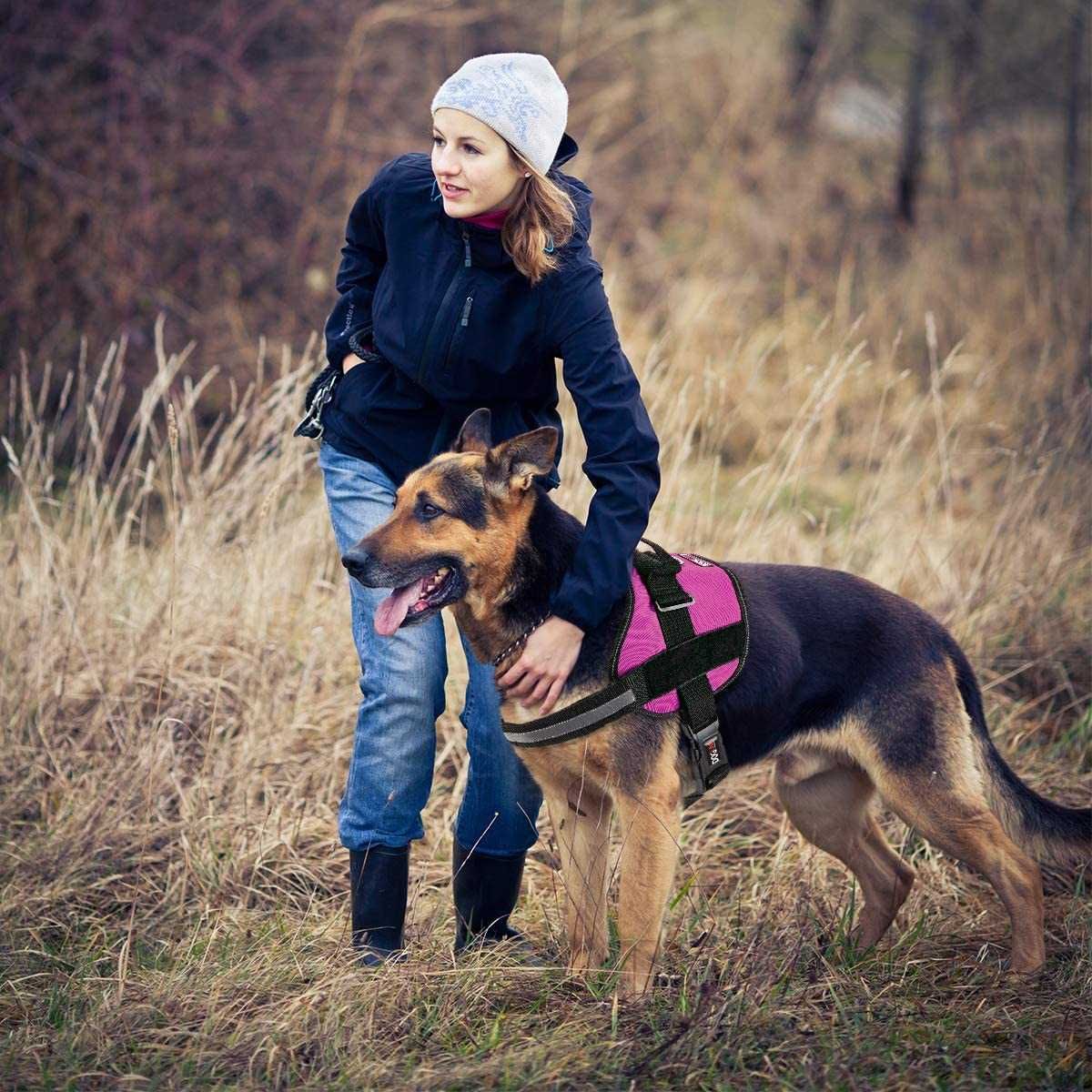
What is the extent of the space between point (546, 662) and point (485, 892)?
36.0 inches

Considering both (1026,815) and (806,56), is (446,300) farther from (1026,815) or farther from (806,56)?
(806,56)

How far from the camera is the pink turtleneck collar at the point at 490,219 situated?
3324 mm

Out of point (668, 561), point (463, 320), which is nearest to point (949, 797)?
point (668, 561)

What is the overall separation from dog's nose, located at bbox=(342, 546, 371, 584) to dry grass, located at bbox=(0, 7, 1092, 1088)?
3.57 feet

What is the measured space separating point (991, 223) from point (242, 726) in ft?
28.7

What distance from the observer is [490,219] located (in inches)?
131

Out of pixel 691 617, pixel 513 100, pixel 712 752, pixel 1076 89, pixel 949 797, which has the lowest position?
pixel 949 797

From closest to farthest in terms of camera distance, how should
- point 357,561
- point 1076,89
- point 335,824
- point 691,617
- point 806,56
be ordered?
point 357,561
point 691,617
point 335,824
point 1076,89
point 806,56

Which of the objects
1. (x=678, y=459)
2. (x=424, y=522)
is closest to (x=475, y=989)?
(x=424, y=522)

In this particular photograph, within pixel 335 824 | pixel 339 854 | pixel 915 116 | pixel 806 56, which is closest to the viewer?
pixel 339 854

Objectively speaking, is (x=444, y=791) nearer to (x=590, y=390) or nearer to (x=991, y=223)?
(x=590, y=390)

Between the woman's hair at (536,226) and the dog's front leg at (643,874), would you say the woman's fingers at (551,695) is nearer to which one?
Answer: the dog's front leg at (643,874)

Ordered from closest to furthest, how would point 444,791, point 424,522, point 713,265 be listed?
point 424,522 < point 444,791 < point 713,265

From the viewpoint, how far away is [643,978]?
10.9 feet
